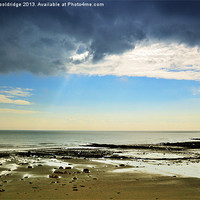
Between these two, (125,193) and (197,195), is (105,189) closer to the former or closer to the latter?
(125,193)

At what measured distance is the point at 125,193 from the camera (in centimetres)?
1490

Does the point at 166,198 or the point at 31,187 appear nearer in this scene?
the point at 166,198

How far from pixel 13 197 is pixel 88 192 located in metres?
5.47

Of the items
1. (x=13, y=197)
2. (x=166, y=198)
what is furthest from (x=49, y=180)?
(x=166, y=198)

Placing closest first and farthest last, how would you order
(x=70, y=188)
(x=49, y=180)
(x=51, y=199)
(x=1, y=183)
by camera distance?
(x=51, y=199) < (x=70, y=188) < (x=1, y=183) < (x=49, y=180)

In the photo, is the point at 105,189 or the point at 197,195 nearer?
the point at 197,195

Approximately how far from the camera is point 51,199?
1339 cm

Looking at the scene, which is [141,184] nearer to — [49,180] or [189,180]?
[189,180]

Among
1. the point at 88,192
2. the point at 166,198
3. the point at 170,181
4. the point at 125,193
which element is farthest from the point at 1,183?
the point at 170,181

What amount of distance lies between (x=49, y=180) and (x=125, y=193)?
26.6ft

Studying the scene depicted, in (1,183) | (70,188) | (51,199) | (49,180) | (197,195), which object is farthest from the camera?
(49,180)

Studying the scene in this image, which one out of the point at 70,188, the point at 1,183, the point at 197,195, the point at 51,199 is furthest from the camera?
the point at 1,183

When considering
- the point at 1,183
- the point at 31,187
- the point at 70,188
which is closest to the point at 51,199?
the point at 70,188

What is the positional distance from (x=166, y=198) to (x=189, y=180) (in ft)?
24.1
